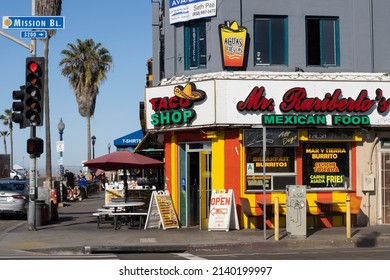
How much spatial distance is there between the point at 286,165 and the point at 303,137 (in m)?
1.00

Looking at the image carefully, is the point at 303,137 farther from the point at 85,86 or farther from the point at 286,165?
the point at 85,86

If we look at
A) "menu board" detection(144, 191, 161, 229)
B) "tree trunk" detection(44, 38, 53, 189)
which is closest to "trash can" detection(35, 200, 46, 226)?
"menu board" detection(144, 191, 161, 229)

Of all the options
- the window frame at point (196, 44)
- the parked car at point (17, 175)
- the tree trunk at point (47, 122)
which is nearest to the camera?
the window frame at point (196, 44)

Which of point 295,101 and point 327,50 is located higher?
point 327,50

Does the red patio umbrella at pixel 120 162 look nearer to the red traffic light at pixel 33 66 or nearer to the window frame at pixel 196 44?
the window frame at pixel 196 44

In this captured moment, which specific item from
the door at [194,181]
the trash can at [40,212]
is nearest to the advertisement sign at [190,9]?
the door at [194,181]

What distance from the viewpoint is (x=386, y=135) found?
2197 cm

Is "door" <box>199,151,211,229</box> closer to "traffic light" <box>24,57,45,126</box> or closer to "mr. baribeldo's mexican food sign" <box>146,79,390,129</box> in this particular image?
"mr. baribeldo's mexican food sign" <box>146,79,390,129</box>

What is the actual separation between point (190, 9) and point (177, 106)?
3.14 m

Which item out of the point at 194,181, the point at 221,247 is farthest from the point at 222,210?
the point at 221,247

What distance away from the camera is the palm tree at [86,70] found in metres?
54.4

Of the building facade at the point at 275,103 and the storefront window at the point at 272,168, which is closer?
the building facade at the point at 275,103

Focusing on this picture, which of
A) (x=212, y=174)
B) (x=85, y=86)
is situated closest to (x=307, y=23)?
(x=212, y=174)

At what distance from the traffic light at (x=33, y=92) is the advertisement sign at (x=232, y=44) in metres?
5.56
